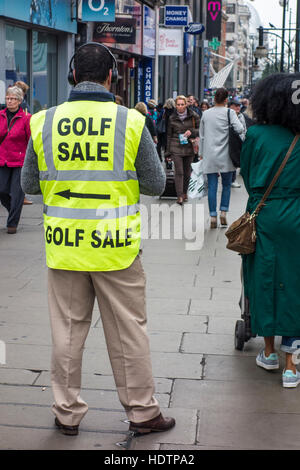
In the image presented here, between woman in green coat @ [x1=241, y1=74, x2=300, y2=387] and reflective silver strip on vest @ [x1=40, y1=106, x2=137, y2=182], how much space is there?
3.91ft

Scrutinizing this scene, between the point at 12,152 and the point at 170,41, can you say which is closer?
the point at 12,152

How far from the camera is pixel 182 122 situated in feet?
42.3

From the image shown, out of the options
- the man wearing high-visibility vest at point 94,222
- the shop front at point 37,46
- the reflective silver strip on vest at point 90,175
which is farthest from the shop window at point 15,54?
the reflective silver strip on vest at point 90,175

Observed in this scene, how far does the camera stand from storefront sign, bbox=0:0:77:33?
569 inches

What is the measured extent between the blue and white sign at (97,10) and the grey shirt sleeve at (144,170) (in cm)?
1407

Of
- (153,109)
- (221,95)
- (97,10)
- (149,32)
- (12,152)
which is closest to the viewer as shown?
(12,152)

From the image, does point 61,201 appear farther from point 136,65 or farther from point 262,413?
point 136,65

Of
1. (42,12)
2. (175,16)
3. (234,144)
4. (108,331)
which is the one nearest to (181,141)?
(234,144)

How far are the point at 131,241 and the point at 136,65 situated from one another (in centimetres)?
2529

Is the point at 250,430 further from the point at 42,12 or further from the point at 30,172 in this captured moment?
the point at 42,12

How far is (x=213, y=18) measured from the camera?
45.1m

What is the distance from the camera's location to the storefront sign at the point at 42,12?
47.4ft

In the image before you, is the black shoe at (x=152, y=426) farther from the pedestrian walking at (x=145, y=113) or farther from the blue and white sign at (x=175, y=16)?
the blue and white sign at (x=175, y=16)

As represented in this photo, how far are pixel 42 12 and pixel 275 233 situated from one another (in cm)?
1260
